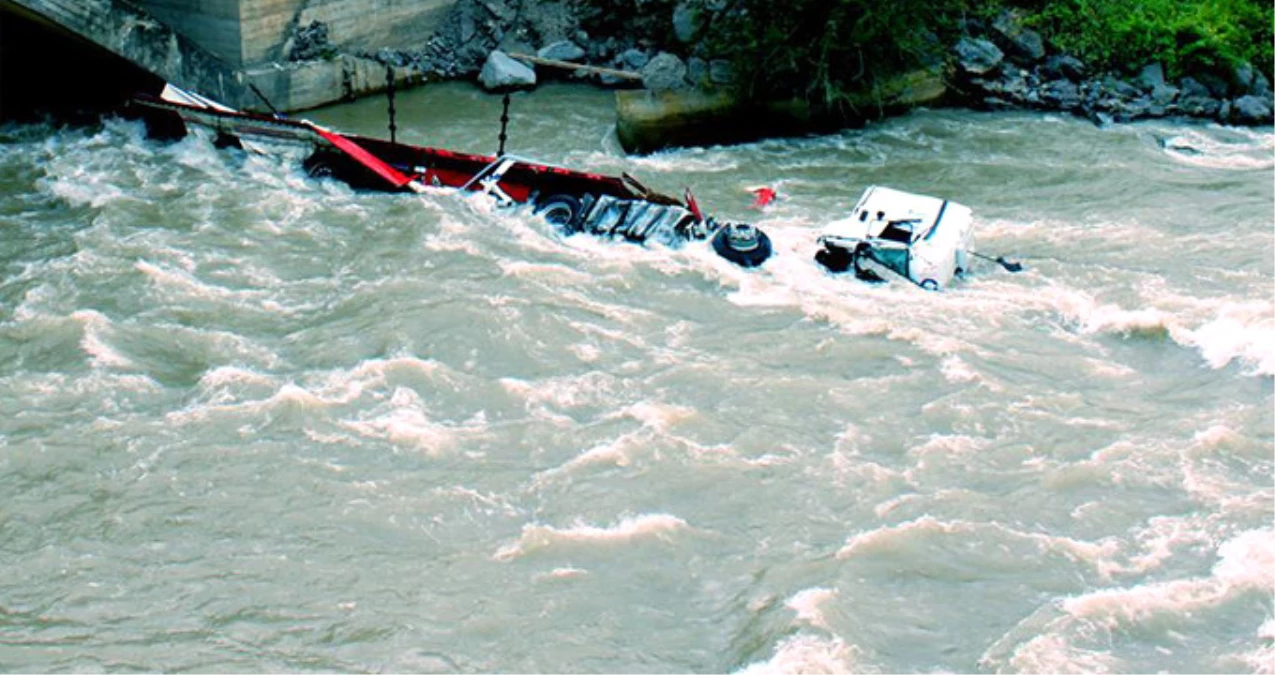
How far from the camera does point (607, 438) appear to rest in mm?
14055

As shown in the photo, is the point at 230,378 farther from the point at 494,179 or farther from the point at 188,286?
the point at 494,179

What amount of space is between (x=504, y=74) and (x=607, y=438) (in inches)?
549

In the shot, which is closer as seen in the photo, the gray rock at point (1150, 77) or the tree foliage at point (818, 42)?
the tree foliage at point (818, 42)

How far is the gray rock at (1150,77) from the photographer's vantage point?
88.7 feet

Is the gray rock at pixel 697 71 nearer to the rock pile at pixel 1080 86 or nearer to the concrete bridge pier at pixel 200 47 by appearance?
the rock pile at pixel 1080 86

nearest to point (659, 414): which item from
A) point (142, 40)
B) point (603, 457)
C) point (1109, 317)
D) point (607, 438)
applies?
point (607, 438)

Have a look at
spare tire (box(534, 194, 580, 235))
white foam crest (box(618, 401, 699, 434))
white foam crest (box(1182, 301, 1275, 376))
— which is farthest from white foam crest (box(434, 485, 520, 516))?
white foam crest (box(1182, 301, 1275, 376))

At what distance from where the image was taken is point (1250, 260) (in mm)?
18984

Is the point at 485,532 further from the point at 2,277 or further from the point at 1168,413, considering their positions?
the point at 2,277

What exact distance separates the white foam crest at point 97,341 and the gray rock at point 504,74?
11573 mm

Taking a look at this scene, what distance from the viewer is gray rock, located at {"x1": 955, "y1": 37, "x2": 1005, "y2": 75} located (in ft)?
86.9

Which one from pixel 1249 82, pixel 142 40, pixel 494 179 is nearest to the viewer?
pixel 494 179

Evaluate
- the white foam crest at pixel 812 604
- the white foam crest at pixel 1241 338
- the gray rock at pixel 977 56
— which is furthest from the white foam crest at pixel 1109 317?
the gray rock at pixel 977 56

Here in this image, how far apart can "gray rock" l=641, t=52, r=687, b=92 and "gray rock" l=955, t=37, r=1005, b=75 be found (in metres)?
5.34
